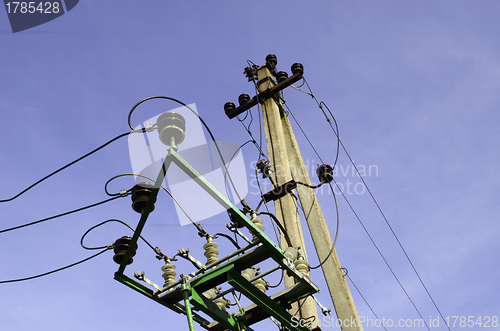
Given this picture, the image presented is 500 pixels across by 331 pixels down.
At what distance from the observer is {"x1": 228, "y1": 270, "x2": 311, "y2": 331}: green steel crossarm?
4.60 metres

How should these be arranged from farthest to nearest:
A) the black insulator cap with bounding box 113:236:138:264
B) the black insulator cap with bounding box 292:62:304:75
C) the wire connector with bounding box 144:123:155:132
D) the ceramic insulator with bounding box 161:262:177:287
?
the black insulator cap with bounding box 292:62:304:75, the ceramic insulator with bounding box 161:262:177:287, the black insulator cap with bounding box 113:236:138:264, the wire connector with bounding box 144:123:155:132

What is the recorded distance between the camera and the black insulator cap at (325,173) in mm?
6977

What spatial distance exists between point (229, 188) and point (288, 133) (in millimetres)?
2878

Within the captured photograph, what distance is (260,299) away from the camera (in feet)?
15.7

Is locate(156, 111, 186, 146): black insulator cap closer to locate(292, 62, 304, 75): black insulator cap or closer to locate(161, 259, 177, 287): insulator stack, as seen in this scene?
locate(161, 259, 177, 287): insulator stack

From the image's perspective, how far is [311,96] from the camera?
958 centimetres

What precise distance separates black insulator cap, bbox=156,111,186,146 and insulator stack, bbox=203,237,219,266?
1.50m

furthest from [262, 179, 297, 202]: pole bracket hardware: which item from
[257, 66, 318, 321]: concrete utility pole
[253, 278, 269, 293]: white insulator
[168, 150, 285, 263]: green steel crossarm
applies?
[168, 150, 285, 263]: green steel crossarm

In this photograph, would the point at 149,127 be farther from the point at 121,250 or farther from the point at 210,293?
the point at 210,293

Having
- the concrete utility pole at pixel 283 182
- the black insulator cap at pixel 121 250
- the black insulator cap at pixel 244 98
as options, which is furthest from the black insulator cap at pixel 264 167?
the black insulator cap at pixel 121 250

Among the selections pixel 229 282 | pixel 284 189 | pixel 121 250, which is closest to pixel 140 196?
pixel 121 250

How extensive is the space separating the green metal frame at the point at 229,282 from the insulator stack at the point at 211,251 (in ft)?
0.60

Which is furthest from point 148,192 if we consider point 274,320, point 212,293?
point 274,320

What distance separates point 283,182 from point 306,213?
2.21 feet
